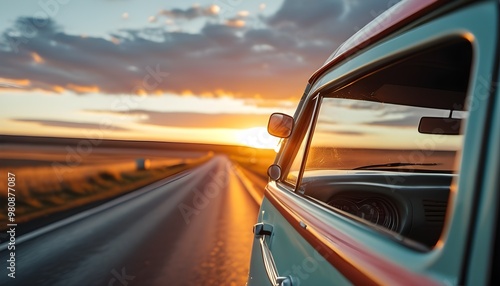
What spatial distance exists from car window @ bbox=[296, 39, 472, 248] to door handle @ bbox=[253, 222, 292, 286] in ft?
1.25

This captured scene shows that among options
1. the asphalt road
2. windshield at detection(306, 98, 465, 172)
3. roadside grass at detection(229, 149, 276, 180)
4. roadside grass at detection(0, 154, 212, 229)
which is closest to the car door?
windshield at detection(306, 98, 465, 172)

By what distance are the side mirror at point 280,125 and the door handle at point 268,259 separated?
0.59m

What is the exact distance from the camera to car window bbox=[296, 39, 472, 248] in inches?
89.8

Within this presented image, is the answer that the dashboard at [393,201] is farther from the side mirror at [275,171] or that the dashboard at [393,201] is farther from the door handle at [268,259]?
the door handle at [268,259]

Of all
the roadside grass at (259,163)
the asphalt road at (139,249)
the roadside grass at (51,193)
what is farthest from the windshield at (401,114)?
the roadside grass at (259,163)

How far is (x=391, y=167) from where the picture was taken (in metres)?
3.26

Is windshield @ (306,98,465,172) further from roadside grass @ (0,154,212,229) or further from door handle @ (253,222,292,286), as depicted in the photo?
roadside grass @ (0,154,212,229)

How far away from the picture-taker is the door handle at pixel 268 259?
6.94 feet

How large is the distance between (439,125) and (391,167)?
439mm

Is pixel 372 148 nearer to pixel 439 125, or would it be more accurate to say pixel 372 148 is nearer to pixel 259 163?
pixel 439 125

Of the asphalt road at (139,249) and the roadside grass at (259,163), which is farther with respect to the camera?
the roadside grass at (259,163)

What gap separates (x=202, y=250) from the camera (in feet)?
23.6

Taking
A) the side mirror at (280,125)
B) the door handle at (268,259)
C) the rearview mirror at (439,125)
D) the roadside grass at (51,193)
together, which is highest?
the rearview mirror at (439,125)

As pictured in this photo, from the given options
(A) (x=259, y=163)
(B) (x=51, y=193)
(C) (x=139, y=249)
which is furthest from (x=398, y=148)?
(A) (x=259, y=163)
